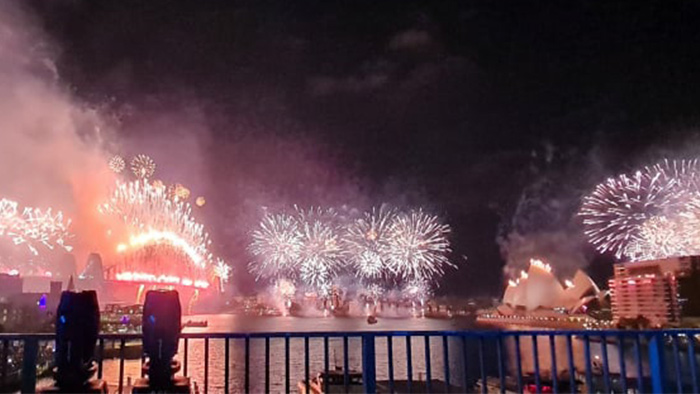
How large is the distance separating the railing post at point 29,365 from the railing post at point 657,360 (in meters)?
7.48

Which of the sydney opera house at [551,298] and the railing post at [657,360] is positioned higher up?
the railing post at [657,360]

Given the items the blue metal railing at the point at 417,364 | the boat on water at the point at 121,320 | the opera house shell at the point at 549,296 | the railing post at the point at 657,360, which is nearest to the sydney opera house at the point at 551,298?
the opera house shell at the point at 549,296

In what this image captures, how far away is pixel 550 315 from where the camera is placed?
111m

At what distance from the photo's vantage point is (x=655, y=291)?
88.2 meters

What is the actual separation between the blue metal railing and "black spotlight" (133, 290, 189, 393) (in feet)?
Result: 2.77

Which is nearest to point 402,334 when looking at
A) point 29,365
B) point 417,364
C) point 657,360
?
point 657,360

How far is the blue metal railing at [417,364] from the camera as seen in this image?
6434 millimetres

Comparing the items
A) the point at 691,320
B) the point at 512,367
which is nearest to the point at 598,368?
the point at 512,367

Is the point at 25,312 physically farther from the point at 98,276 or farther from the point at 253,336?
the point at 253,336

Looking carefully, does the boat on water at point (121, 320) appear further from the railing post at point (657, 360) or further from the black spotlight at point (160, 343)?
the railing post at point (657, 360)

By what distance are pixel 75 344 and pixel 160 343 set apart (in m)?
0.90

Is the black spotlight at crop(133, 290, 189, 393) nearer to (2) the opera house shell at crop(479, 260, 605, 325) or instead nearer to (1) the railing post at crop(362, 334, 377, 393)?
(1) the railing post at crop(362, 334, 377, 393)

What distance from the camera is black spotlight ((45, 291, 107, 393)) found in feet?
18.2

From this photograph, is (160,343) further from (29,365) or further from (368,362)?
(368,362)
